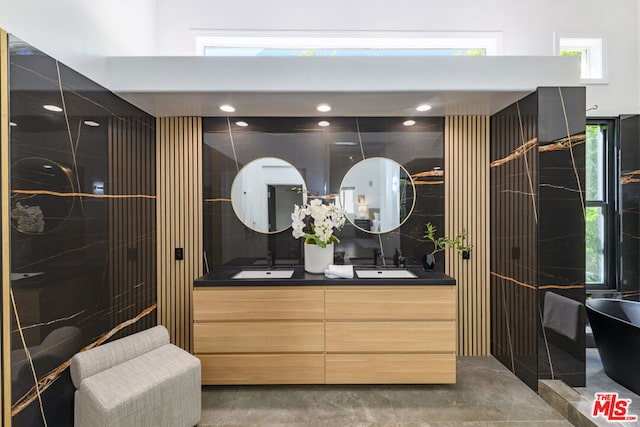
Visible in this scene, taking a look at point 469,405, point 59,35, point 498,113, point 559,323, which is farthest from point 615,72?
point 59,35

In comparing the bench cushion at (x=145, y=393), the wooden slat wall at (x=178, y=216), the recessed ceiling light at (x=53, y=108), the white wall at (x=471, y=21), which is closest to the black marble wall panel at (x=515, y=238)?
the white wall at (x=471, y=21)

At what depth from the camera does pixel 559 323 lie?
2213mm

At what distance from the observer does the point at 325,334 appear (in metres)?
2.32

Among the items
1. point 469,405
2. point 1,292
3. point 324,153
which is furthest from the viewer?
point 324,153

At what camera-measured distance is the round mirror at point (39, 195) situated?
57.8 inches

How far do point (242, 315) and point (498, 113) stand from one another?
9.25 ft

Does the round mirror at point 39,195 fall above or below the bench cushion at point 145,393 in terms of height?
above

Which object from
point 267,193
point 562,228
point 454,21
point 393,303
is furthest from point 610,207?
point 267,193

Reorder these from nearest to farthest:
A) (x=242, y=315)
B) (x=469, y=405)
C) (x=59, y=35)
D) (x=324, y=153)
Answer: (x=59, y=35)
(x=469, y=405)
(x=242, y=315)
(x=324, y=153)

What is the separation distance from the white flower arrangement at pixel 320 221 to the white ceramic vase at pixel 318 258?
0.04 m

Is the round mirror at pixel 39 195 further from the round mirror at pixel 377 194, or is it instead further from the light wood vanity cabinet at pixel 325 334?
the round mirror at pixel 377 194

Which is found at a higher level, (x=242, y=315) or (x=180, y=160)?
(x=180, y=160)

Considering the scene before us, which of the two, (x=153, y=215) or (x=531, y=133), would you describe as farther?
(x=153, y=215)

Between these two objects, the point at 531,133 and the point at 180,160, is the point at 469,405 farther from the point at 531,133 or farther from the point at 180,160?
the point at 180,160
